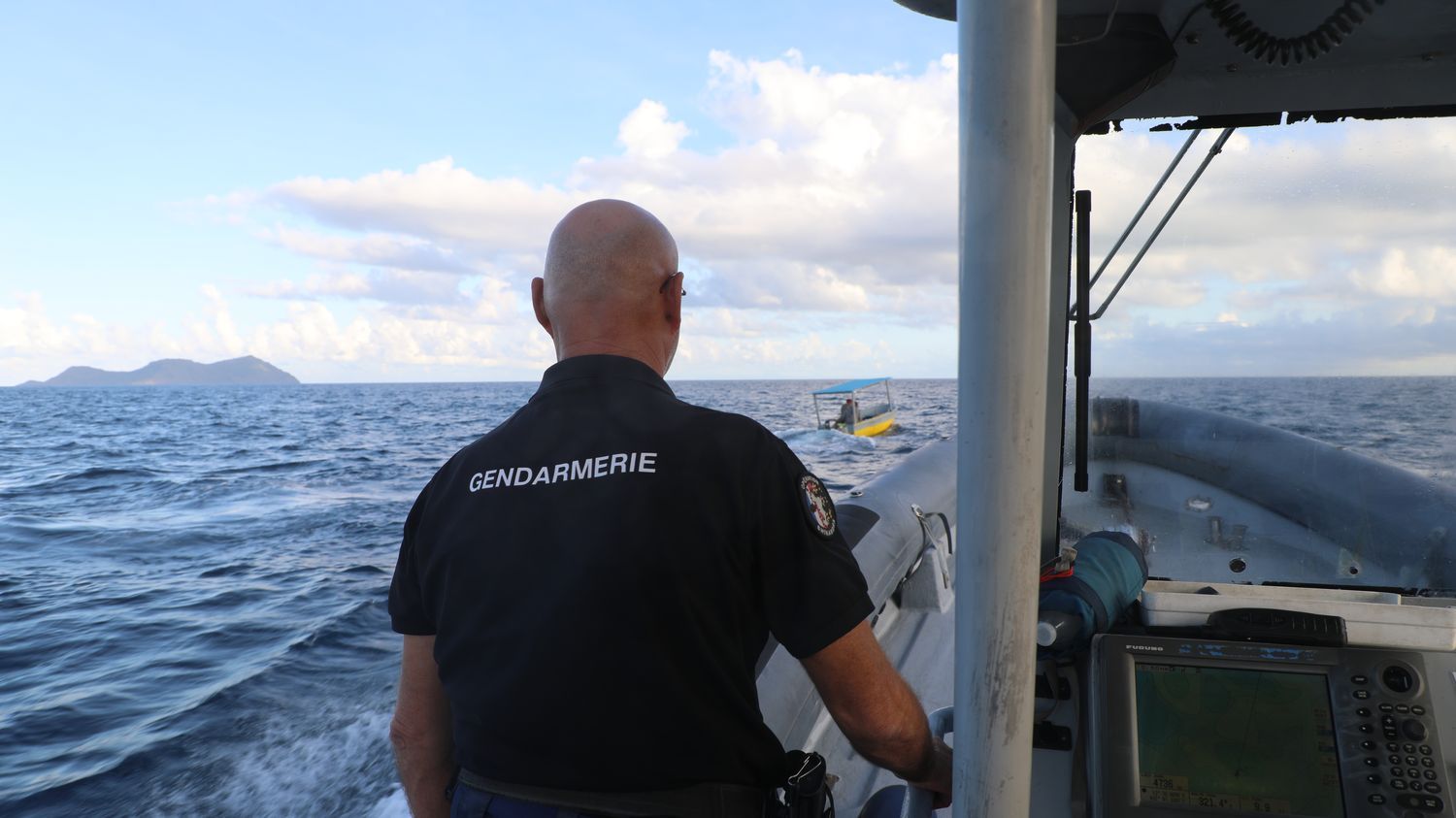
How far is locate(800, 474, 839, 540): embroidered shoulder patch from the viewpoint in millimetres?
1140

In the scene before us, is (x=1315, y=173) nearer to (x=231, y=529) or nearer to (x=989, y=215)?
(x=989, y=215)

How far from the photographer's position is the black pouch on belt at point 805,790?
1.20 m

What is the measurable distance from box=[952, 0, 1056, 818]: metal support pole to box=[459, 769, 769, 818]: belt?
0.37 metres

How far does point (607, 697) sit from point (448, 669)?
269 millimetres

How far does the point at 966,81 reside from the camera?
798mm

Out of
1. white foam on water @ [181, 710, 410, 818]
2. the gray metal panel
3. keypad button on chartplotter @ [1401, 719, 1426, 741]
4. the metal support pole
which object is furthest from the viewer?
white foam on water @ [181, 710, 410, 818]

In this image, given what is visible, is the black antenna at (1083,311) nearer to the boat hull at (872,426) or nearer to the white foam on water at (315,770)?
the white foam on water at (315,770)

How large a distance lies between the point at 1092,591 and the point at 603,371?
3.18ft

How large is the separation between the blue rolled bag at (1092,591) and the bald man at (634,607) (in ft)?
1.35

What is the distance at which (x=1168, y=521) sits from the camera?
2.02 m

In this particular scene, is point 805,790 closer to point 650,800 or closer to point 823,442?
point 650,800

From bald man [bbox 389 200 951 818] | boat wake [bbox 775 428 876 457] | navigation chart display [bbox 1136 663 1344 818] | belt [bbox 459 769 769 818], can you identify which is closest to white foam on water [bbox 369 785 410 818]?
bald man [bbox 389 200 951 818]

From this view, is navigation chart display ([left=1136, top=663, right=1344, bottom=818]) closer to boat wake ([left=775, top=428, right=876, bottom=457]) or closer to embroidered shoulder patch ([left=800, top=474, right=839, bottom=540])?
embroidered shoulder patch ([left=800, top=474, right=839, bottom=540])

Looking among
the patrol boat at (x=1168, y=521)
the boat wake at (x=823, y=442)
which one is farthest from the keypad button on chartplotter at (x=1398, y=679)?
the boat wake at (x=823, y=442)
